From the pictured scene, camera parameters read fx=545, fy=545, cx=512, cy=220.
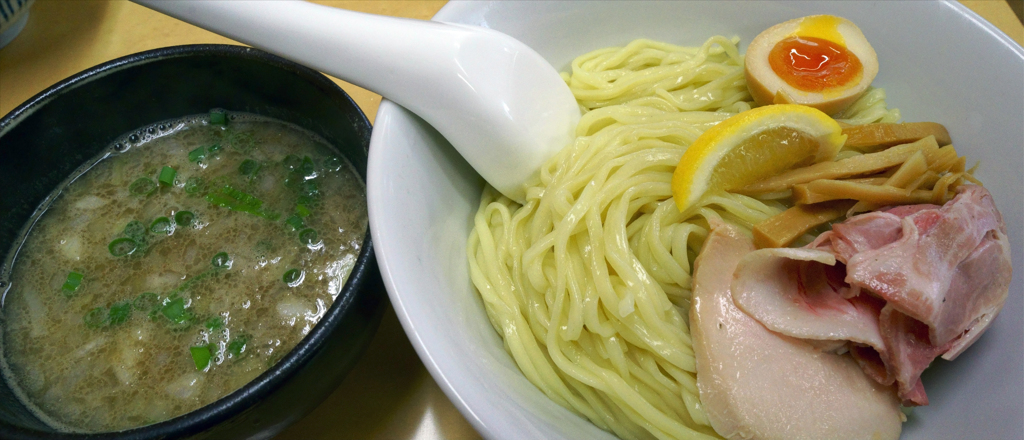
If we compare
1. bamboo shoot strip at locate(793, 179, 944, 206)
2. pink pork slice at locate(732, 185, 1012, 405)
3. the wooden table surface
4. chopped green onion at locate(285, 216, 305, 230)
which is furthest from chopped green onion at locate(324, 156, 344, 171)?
bamboo shoot strip at locate(793, 179, 944, 206)

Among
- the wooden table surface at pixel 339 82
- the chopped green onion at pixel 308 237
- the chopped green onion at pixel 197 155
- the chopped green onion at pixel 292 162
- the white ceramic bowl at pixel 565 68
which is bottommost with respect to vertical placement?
the wooden table surface at pixel 339 82

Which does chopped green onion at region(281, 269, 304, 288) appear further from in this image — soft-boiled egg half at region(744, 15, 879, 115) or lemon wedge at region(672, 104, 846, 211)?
soft-boiled egg half at region(744, 15, 879, 115)

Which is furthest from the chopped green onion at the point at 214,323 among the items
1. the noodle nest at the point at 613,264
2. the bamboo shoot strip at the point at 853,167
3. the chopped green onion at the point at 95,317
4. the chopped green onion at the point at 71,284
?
the bamboo shoot strip at the point at 853,167

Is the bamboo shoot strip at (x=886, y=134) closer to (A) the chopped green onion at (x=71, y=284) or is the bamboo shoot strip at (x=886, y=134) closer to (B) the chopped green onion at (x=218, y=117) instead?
(B) the chopped green onion at (x=218, y=117)

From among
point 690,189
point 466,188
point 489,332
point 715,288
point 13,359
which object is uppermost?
point 690,189

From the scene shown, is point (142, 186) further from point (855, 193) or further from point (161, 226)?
point (855, 193)

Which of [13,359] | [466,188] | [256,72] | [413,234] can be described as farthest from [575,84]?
[13,359]

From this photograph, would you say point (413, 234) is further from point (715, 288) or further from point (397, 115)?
point (715, 288)
